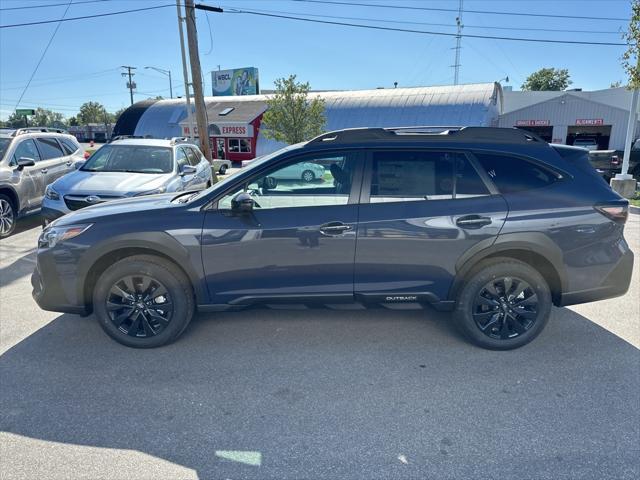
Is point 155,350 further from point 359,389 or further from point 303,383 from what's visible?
point 359,389

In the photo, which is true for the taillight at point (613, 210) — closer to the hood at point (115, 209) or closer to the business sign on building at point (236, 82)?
the hood at point (115, 209)

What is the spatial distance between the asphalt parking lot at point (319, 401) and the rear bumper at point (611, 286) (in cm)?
46

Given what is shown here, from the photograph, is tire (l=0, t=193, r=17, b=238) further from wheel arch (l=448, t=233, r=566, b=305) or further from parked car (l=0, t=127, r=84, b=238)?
wheel arch (l=448, t=233, r=566, b=305)

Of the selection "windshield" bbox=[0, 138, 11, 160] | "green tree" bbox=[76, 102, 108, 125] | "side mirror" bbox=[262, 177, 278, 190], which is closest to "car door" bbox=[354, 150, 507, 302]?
"side mirror" bbox=[262, 177, 278, 190]

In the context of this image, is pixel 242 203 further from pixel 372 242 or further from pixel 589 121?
pixel 589 121

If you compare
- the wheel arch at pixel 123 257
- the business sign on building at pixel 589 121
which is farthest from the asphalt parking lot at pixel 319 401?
the business sign on building at pixel 589 121

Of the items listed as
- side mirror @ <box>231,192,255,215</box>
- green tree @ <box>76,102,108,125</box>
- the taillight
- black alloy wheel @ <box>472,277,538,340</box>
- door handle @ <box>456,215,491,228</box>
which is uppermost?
green tree @ <box>76,102,108,125</box>

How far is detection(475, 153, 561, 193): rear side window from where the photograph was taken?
342 cm

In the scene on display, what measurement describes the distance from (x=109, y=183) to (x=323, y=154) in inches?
180

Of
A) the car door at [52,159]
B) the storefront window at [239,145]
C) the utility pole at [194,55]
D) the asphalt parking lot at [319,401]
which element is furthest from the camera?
the storefront window at [239,145]

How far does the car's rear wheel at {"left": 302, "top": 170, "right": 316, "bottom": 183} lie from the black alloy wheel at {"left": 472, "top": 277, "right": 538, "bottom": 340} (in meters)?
1.70

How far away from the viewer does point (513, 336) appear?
11.5 feet

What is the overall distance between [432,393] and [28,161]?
8.39m

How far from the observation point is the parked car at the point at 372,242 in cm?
333
